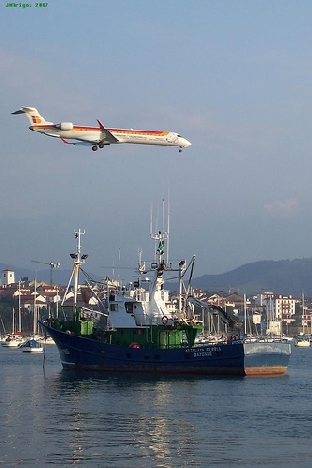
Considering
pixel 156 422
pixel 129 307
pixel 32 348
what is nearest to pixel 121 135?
pixel 129 307

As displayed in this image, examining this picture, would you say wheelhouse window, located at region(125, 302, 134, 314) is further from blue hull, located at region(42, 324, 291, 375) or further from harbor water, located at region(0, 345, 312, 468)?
harbor water, located at region(0, 345, 312, 468)

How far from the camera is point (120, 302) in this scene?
65500 mm

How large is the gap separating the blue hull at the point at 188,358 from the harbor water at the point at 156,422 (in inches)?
45.5

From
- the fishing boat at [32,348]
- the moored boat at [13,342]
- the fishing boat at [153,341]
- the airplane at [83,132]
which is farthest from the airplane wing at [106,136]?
the moored boat at [13,342]

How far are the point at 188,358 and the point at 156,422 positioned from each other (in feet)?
74.1

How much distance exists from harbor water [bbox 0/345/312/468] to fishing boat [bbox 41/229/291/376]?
4.52ft

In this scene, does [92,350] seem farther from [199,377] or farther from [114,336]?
[199,377]

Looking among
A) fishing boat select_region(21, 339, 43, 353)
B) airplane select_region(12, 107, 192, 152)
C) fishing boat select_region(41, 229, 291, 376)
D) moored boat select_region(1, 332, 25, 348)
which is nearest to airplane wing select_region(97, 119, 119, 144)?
airplane select_region(12, 107, 192, 152)

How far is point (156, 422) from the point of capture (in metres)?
39.7

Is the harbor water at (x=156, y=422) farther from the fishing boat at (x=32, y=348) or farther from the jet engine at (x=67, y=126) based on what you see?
the fishing boat at (x=32, y=348)

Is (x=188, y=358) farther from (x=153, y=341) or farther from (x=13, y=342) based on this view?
(x=13, y=342)

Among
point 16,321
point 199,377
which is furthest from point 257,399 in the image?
Answer: point 16,321

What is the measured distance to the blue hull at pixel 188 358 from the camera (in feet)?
202

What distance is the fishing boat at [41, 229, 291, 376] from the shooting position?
61.8 metres
